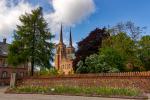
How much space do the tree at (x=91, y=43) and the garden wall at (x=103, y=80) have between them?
1799cm

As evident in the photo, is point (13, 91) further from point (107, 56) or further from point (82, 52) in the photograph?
point (82, 52)

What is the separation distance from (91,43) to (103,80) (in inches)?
913

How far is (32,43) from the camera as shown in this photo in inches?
1815

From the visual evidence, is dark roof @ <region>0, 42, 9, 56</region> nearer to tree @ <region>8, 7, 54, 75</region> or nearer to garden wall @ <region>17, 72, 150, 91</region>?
tree @ <region>8, 7, 54, 75</region>

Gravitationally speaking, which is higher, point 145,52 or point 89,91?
point 145,52

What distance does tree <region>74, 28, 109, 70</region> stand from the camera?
53916 millimetres

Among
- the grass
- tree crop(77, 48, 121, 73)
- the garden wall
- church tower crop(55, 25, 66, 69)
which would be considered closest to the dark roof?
tree crop(77, 48, 121, 73)

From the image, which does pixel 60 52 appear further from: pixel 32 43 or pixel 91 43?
pixel 32 43

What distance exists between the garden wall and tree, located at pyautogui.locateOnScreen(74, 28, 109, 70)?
59.0 ft

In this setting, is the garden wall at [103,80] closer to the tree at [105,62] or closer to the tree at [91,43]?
the tree at [105,62]

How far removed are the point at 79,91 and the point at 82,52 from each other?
27.7 meters

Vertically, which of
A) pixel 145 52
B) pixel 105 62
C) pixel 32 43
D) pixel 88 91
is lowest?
pixel 88 91

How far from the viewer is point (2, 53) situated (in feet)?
225

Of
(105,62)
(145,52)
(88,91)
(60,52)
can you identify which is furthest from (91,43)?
(60,52)
